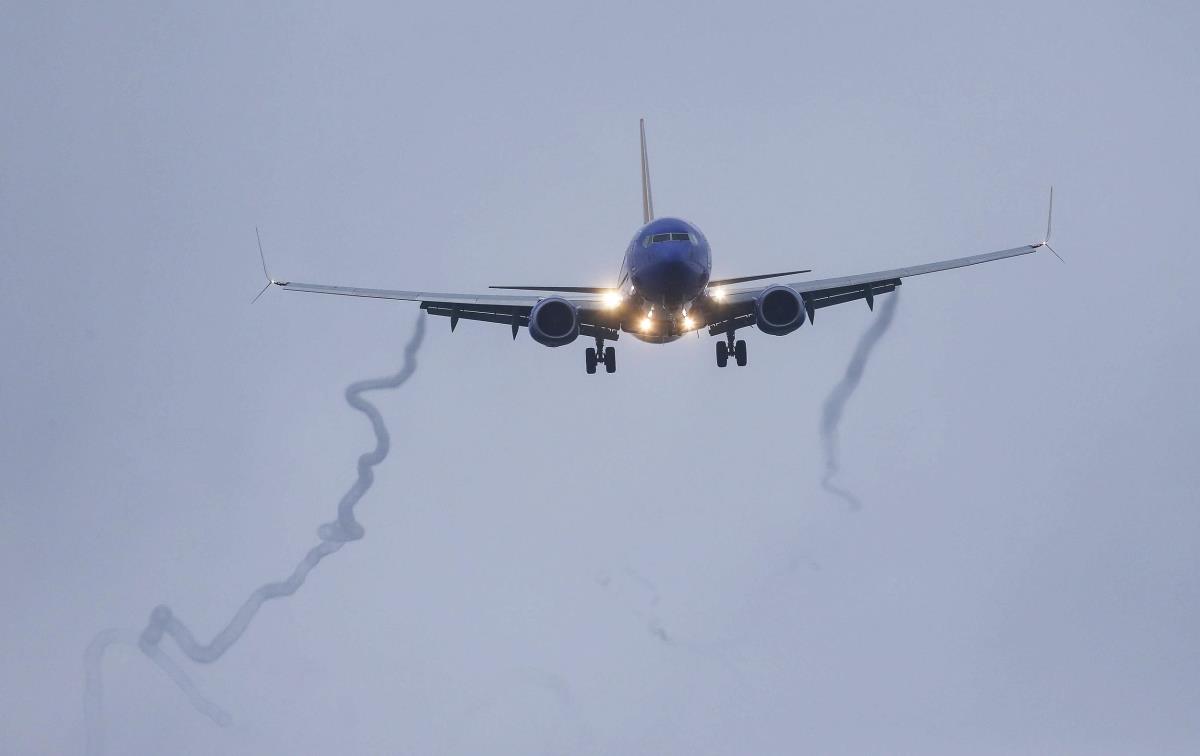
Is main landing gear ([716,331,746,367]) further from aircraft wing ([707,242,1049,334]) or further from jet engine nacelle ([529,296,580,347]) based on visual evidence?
jet engine nacelle ([529,296,580,347])

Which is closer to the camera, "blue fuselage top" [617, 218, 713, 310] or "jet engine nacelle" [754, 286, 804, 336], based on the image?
"blue fuselage top" [617, 218, 713, 310]

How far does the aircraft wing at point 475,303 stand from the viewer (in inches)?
2141

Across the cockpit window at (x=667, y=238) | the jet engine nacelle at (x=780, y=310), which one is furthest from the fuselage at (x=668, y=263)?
the jet engine nacelle at (x=780, y=310)

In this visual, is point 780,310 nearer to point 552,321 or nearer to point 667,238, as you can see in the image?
point 667,238

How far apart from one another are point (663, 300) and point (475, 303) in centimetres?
705

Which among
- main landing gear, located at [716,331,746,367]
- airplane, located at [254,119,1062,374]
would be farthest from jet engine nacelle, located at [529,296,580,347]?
main landing gear, located at [716,331,746,367]

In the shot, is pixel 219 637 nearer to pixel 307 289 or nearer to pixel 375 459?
pixel 375 459

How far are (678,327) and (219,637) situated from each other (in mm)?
37763

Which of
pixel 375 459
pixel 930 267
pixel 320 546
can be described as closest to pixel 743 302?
pixel 930 267

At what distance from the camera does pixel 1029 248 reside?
54281mm

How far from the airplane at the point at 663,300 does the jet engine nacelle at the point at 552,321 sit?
31mm

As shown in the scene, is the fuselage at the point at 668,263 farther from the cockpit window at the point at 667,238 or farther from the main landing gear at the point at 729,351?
the main landing gear at the point at 729,351

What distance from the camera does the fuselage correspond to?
163 feet

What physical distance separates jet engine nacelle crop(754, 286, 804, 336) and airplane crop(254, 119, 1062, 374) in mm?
31
